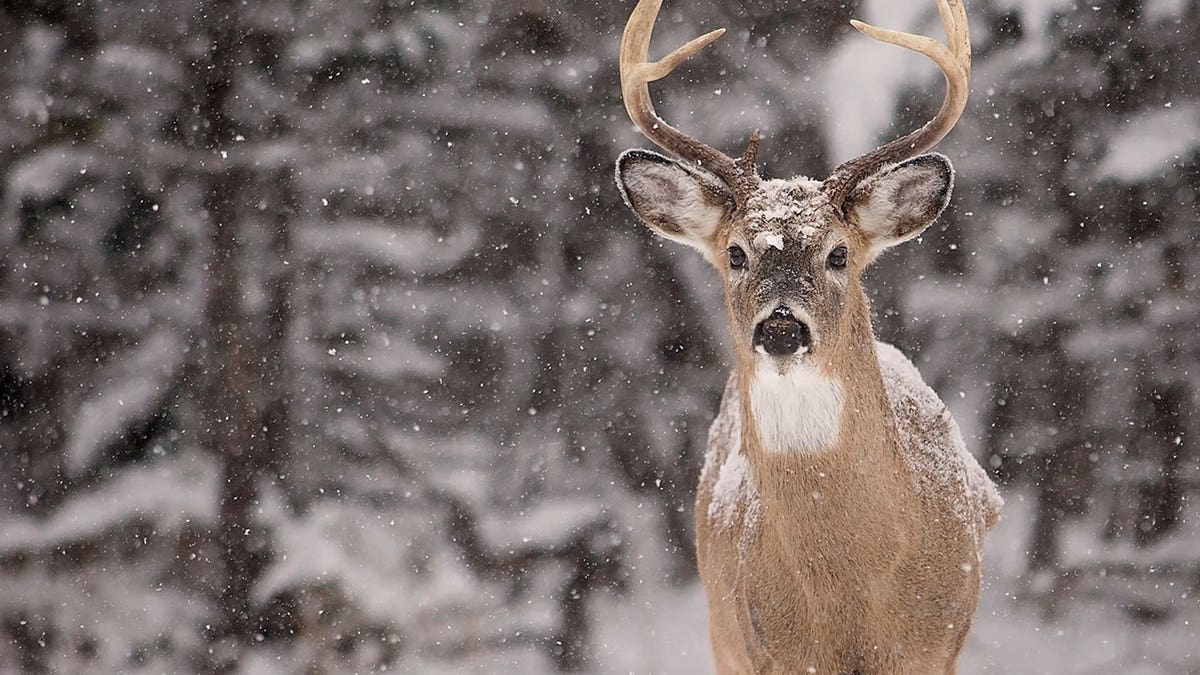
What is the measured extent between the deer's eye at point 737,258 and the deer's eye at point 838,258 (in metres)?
0.23

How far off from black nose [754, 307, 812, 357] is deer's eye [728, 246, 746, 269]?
0.29 meters

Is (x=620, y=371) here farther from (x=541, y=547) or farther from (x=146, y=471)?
(x=146, y=471)

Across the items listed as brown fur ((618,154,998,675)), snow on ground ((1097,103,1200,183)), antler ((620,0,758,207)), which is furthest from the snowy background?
brown fur ((618,154,998,675))

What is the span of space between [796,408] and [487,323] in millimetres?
4435

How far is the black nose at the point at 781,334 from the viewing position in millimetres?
3445

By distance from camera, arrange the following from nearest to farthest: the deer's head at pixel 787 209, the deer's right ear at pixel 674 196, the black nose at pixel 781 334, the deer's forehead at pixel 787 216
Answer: the black nose at pixel 781 334
the deer's head at pixel 787 209
the deer's forehead at pixel 787 216
the deer's right ear at pixel 674 196

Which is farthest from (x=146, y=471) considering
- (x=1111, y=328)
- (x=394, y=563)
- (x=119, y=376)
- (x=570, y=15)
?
(x=1111, y=328)

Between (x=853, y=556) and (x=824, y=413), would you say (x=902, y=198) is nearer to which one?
(x=824, y=413)

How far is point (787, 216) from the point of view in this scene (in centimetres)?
373

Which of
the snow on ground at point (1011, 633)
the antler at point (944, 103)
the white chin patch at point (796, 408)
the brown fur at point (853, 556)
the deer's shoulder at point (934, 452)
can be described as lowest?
the brown fur at point (853, 556)

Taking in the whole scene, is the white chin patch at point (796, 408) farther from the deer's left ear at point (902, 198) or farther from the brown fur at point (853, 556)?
the deer's left ear at point (902, 198)

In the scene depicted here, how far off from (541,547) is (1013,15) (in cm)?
395

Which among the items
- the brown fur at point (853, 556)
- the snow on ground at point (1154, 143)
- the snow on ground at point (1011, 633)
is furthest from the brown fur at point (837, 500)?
the snow on ground at point (1154, 143)

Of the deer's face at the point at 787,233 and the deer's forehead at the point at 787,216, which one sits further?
the deer's forehead at the point at 787,216
